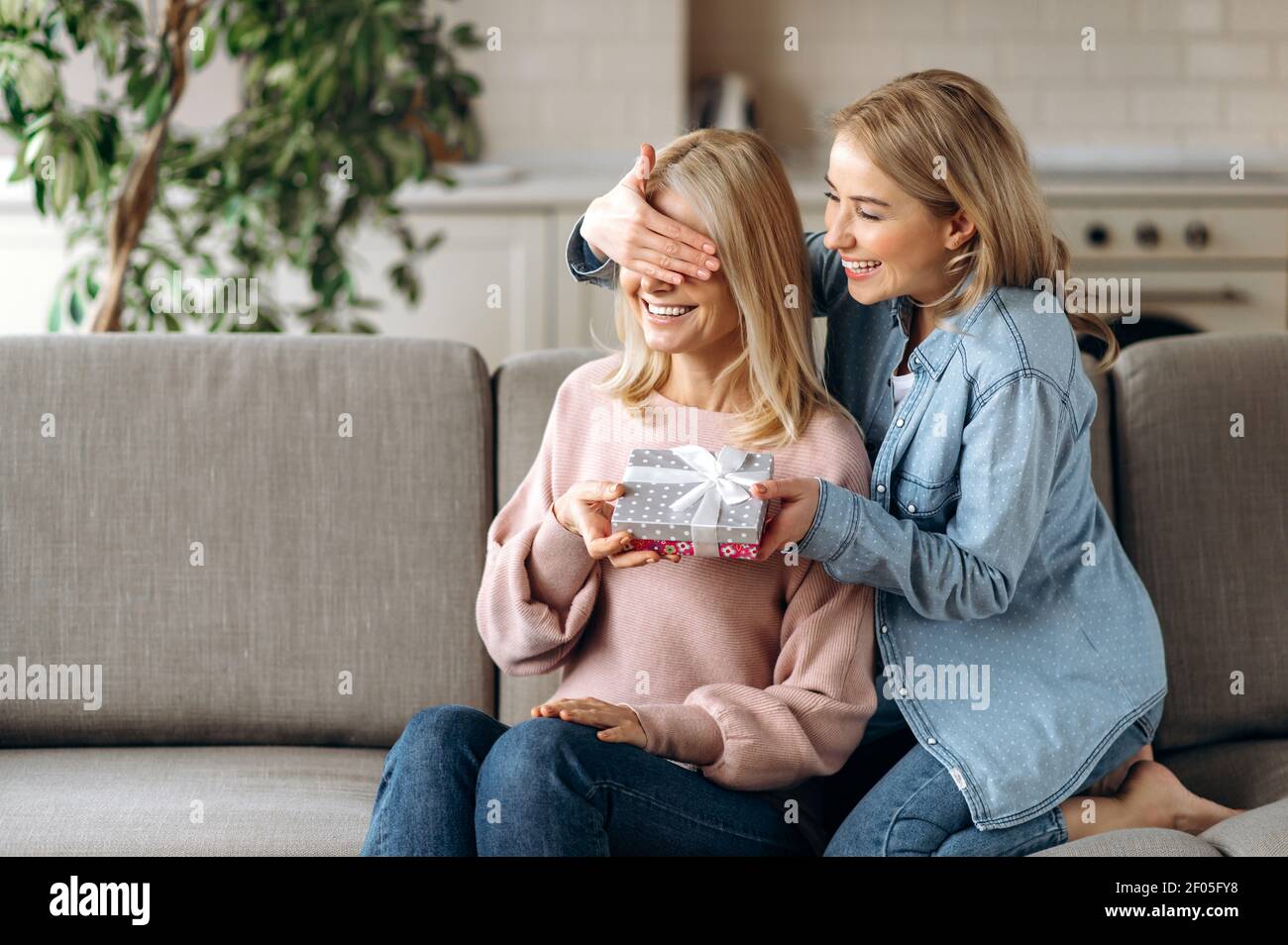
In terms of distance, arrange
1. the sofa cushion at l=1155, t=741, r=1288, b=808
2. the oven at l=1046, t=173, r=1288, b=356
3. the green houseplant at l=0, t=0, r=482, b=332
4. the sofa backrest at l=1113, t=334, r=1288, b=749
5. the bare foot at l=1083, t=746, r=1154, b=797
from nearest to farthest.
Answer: the bare foot at l=1083, t=746, r=1154, b=797, the sofa cushion at l=1155, t=741, r=1288, b=808, the sofa backrest at l=1113, t=334, r=1288, b=749, the green houseplant at l=0, t=0, r=482, b=332, the oven at l=1046, t=173, r=1288, b=356

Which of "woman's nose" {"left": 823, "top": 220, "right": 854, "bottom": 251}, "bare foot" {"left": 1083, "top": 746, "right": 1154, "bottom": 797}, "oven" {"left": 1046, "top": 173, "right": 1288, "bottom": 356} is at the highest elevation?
"oven" {"left": 1046, "top": 173, "right": 1288, "bottom": 356}

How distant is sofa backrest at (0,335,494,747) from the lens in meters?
1.64

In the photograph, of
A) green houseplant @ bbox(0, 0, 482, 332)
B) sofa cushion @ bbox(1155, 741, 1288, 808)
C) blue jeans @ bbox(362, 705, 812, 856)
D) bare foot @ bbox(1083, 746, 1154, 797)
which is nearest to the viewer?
blue jeans @ bbox(362, 705, 812, 856)

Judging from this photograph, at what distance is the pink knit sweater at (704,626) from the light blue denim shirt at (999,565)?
2.5 inches

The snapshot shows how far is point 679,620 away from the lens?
1387 millimetres

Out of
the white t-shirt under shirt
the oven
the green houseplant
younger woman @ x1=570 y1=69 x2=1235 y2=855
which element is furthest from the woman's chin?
the oven

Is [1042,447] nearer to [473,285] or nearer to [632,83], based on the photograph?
[473,285]

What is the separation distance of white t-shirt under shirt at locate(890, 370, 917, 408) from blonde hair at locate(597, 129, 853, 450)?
58 millimetres

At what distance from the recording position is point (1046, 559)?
137cm

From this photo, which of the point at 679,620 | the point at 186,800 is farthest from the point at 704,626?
the point at 186,800

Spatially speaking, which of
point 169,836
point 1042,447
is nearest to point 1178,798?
point 1042,447

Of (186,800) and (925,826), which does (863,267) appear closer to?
(925,826)

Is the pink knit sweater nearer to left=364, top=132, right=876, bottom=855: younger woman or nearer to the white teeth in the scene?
left=364, top=132, right=876, bottom=855: younger woman

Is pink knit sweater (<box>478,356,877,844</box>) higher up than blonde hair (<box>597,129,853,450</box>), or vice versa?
blonde hair (<box>597,129,853,450</box>)
